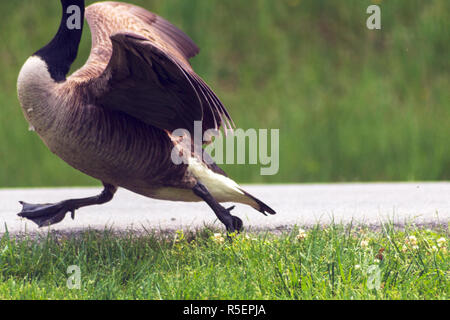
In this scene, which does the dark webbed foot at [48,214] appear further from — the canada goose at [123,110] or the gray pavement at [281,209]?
the canada goose at [123,110]

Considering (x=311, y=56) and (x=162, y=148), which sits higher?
(x=311, y=56)

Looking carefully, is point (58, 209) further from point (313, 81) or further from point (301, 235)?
point (313, 81)

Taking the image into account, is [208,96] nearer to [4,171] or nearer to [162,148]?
[162,148]

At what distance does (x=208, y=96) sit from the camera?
11.8 feet

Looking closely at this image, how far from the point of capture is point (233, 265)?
11.8ft
